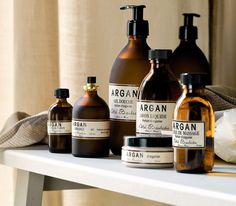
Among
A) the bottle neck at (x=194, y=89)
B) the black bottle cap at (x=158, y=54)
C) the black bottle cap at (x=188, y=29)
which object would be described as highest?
the black bottle cap at (x=188, y=29)

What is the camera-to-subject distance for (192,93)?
694mm

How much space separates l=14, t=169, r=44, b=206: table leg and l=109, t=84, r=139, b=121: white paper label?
0.19 meters

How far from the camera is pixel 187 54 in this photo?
89 cm

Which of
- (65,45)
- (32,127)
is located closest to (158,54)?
Answer: (32,127)

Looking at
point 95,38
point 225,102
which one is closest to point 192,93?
point 225,102

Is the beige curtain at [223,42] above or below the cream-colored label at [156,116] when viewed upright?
above

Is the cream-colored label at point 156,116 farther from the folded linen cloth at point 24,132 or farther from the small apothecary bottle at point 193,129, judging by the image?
the folded linen cloth at point 24,132

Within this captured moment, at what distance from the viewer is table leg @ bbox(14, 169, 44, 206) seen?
960 mm

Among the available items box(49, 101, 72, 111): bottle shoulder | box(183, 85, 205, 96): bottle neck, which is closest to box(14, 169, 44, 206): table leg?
box(49, 101, 72, 111): bottle shoulder

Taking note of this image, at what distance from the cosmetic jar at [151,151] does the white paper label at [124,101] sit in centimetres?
9

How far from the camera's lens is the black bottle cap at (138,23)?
826mm

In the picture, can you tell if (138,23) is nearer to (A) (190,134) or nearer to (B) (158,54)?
(B) (158,54)

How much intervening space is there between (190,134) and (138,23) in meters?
0.21

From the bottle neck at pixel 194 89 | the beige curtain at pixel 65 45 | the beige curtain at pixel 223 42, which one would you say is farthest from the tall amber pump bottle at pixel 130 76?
the beige curtain at pixel 223 42
